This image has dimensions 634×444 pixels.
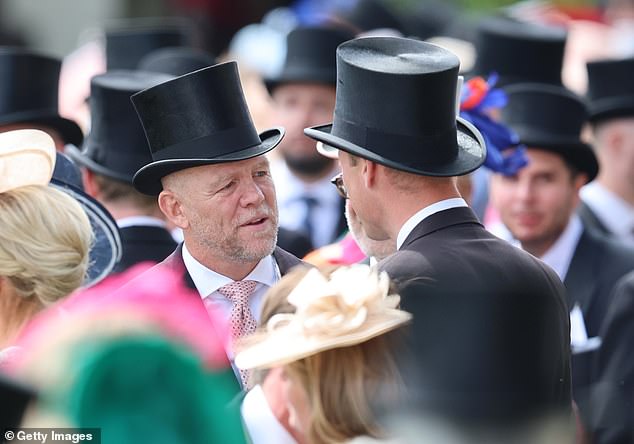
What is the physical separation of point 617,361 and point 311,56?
12.8ft

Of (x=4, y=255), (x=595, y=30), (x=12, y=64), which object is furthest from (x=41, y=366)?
(x=595, y=30)

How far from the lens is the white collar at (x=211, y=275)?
4.79 m

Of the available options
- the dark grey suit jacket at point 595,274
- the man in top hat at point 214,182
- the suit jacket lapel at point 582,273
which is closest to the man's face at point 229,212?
the man in top hat at point 214,182

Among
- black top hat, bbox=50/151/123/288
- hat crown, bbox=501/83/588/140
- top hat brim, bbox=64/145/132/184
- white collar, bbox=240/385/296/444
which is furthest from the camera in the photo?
hat crown, bbox=501/83/588/140

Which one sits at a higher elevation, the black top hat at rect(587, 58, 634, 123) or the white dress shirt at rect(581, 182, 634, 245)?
the black top hat at rect(587, 58, 634, 123)

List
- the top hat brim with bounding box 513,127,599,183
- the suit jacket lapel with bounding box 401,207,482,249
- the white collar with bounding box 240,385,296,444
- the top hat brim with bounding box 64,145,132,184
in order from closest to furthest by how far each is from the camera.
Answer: the white collar with bounding box 240,385,296,444 < the suit jacket lapel with bounding box 401,207,482,249 < the top hat brim with bounding box 64,145,132,184 < the top hat brim with bounding box 513,127,599,183

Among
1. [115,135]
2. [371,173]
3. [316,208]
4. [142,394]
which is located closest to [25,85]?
[115,135]

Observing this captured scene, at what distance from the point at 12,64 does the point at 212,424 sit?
16.3ft

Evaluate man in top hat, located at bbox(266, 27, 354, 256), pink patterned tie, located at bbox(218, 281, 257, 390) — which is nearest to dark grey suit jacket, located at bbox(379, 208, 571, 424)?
pink patterned tie, located at bbox(218, 281, 257, 390)

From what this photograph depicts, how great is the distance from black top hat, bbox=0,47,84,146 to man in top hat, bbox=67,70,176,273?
87cm

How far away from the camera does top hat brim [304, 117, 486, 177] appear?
4.28m

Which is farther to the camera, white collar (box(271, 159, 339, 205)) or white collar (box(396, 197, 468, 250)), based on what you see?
white collar (box(271, 159, 339, 205))

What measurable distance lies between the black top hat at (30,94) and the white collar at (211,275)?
2409 mm

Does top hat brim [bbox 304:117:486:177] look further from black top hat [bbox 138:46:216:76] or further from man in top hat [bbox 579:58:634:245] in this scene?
black top hat [bbox 138:46:216:76]
